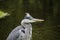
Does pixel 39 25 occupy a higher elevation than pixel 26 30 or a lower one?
lower

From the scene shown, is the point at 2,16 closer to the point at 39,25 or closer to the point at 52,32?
the point at 39,25

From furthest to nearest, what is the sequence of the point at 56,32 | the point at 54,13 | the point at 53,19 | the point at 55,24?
the point at 54,13 → the point at 53,19 → the point at 55,24 → the point at 56,32

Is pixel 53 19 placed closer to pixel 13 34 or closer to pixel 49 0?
pixel 13 34

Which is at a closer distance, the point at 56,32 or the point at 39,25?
the point at 56,32

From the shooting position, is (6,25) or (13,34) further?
(6,25)

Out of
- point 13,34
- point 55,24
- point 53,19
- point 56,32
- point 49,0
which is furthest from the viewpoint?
point 49,0

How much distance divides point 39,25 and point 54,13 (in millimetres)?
2668

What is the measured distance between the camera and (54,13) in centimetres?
1264

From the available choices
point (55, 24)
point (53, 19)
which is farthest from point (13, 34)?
point (53, 19)

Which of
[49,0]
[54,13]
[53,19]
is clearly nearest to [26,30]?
[53,19]

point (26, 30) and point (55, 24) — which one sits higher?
point (26, 30)

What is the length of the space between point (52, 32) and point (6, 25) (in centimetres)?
219

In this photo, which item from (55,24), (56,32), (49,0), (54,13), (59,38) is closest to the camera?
(59,38)

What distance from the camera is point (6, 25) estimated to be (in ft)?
33.7
